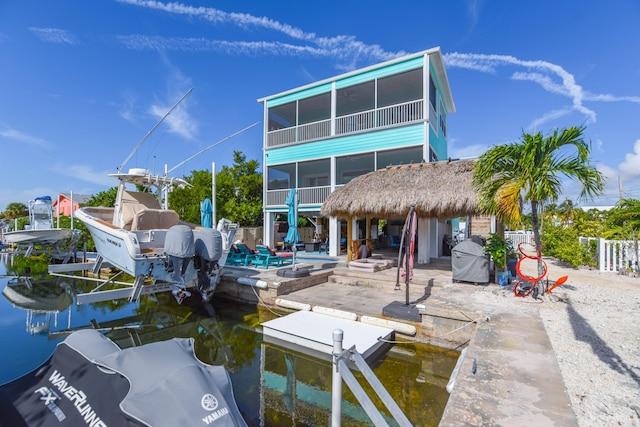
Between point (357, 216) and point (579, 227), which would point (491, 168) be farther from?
point (579, 227)

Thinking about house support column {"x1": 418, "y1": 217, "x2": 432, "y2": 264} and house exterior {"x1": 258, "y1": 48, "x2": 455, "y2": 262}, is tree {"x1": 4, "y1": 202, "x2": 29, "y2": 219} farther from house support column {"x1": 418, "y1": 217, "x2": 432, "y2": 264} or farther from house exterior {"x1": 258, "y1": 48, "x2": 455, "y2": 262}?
house support column {"x1": 418, "y1": 217, "x2": 432, "y2": 264}

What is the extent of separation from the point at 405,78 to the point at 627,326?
1139 cm

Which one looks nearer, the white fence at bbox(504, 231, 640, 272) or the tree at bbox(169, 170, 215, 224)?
the white fence at bbox(504, 231, 640, 272)

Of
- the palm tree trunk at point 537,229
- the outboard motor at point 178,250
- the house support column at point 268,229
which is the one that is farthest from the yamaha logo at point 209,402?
the house support column at point 268,229

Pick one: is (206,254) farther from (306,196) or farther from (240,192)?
(240,192)

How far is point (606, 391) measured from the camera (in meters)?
2.91

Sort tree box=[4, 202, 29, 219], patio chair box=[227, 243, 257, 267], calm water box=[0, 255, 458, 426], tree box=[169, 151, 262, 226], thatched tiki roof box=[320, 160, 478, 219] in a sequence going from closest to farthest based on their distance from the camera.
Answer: calm water box=[0, 255, 458, 426], thatched tiki roof box=[320, 160, 478, 219], patio chair box=[227, 243, 257, 267], tree box=[169, 151, 262, 226], tree box=[4, 202, 29, 219]

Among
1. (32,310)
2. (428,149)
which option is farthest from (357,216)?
(32,310)

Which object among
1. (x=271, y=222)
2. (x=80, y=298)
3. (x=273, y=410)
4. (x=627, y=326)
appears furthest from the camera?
(x=271, y=222)

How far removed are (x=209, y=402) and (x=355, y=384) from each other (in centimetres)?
111

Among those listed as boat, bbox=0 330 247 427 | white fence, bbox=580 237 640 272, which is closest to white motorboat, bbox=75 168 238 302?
boat, bbox=0 330 247 427

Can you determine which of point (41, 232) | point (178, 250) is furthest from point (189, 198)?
point (178, 250)

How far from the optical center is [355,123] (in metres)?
13.4

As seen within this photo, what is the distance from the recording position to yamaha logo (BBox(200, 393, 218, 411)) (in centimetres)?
214
